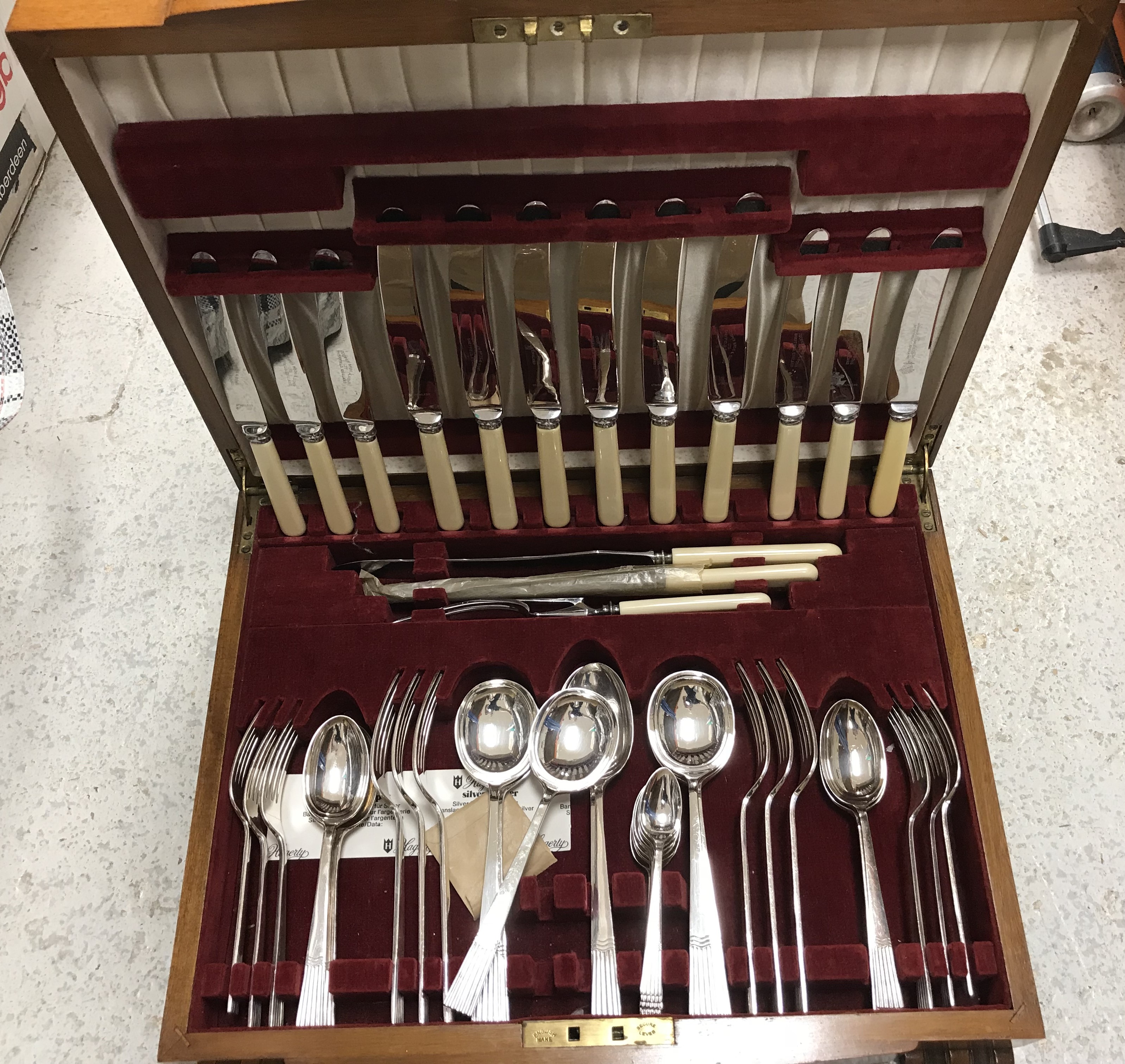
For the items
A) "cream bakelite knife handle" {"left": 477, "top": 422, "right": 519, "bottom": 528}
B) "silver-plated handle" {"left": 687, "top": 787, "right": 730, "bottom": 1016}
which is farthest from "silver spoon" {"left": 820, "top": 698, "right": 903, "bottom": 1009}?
"cream bakelite knife handle" {"left": 477, "top": 422, "right": 519, "bottom": 528}

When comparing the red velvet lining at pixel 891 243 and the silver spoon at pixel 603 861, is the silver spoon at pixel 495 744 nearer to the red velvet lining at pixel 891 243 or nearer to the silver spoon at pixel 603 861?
the silver spoon at pixel 603 861

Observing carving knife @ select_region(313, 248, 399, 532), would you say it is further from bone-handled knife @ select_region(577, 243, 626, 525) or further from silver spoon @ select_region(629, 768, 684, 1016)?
silver spoon @ select_region(629, 768, 684, 1016)

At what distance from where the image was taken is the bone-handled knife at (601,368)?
833 millimetres

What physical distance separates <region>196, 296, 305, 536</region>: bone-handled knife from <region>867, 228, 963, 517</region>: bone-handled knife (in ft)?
1.91

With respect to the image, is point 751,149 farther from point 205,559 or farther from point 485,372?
point 205,559

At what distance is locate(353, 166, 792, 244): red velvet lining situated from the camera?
775 millimetres

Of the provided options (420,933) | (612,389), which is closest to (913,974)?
(420,933)

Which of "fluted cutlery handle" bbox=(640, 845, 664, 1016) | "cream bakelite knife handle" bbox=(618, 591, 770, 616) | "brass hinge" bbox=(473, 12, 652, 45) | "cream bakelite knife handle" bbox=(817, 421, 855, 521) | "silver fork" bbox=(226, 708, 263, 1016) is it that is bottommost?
"fluted cutlery handle" bbox=(640, 845, 664, 1016)

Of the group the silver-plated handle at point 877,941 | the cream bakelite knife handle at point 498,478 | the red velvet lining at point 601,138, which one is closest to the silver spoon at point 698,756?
the silver-plated handle at point 877,941

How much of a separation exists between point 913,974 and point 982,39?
0.71 metres

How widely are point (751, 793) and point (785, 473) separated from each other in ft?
1.00

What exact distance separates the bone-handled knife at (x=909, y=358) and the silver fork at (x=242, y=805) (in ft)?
2.09

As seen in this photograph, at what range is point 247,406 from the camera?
95 centimetres

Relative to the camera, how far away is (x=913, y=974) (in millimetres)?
802
